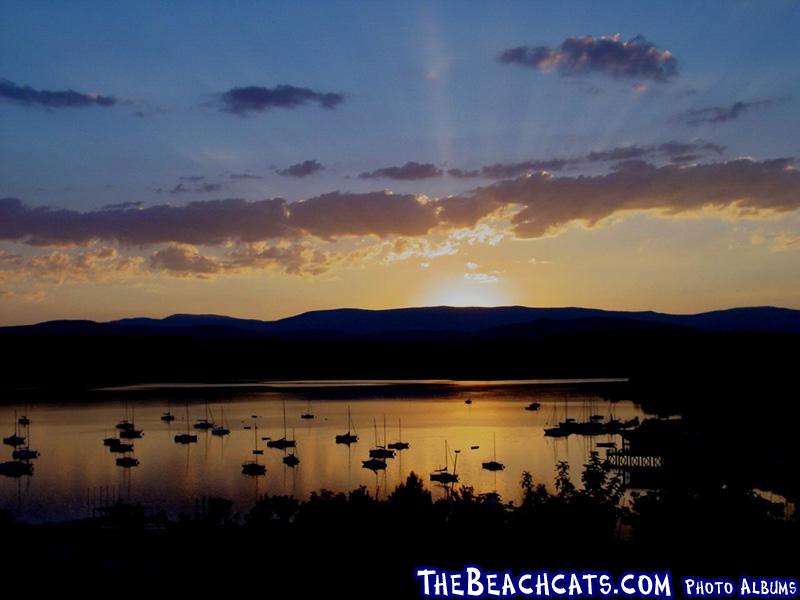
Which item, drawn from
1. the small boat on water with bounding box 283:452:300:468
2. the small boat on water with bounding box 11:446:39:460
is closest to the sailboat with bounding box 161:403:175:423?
the small boat on water with bounding box 11:446:39:460

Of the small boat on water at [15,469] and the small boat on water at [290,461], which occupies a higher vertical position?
the small boat on water at [15,469]

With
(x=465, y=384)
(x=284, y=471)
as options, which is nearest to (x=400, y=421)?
(x=284, y=471)

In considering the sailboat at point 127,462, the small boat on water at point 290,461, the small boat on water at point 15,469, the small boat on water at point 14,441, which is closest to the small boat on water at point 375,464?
the small boat on water at point 290,461

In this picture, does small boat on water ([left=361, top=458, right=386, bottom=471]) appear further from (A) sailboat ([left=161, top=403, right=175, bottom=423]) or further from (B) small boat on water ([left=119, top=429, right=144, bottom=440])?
(A) sailboat ([left=161, top=403, right=175, bottom=423])

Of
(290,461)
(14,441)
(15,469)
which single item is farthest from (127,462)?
(14,441)

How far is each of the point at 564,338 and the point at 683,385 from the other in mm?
86701

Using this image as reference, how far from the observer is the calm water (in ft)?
136

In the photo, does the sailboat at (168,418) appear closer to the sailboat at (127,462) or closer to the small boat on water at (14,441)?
the small boat on water at (14,441)

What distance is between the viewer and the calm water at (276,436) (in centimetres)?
4138

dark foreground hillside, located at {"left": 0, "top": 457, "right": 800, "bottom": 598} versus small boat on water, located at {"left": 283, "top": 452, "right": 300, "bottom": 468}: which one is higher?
dark foreground hillside, located at {"left": 0, "top": 457, "right": 800, "bottom": 598}

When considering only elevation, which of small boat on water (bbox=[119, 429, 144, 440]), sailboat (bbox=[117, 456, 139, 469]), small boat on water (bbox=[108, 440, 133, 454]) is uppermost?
small boat on water (bbox=[119, 429, 144, 440])

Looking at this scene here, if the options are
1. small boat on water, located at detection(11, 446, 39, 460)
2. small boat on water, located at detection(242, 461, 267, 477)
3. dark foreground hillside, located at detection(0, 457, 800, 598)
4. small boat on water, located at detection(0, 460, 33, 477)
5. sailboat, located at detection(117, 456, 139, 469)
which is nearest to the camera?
dark foreground hillside, located at detection(0, 457, 800, 598)

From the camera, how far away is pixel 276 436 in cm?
6475

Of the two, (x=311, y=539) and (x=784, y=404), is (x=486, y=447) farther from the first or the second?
(x=311, y=539)
